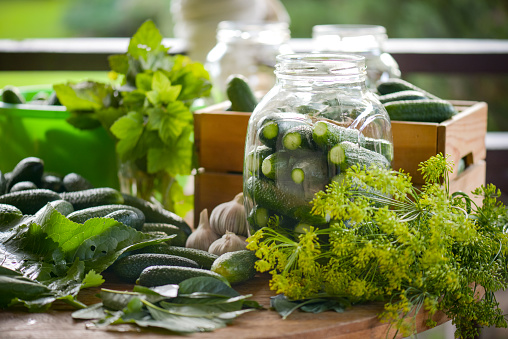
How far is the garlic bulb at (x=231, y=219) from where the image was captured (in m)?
1.13

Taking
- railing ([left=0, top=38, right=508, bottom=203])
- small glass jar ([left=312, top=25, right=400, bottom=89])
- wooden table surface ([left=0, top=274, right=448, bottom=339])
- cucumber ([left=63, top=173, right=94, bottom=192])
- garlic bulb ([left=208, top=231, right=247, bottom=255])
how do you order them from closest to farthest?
wooden table surface ([left=0, top=274, right=448, bottom=339]), garlic bulb ([left=208, top=231, right=247, bottom=255]), cucumber ([left=63, top=173, right=94, bottom=192]), small glass jar ([left=312, top=25, right=400, bottom=89]), railing ([left=0, top=38, right=508, bottom=203])

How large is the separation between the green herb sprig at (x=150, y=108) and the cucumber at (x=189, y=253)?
1.06 ft

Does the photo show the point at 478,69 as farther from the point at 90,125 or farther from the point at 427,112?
the point at 90,125

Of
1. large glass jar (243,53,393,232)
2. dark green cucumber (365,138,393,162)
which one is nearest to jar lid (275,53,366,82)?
large glass jar (243,53,393,232)

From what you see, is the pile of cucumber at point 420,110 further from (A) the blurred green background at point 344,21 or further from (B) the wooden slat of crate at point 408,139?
(A) the blurred green background at point 344,21

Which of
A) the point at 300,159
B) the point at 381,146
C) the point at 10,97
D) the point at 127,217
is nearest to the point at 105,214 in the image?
the point at 127,217

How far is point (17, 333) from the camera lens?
0.79 meters

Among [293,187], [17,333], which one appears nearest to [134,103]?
[293,187]

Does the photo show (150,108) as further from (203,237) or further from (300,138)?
(300,138)

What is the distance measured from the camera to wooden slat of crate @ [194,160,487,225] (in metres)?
1.32

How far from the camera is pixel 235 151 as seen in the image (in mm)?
1314

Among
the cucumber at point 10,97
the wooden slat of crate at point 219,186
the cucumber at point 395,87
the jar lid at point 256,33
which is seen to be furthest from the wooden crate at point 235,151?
the cucumber at point 10,97

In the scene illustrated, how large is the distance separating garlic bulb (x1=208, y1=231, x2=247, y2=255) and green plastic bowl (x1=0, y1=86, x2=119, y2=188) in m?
0.49

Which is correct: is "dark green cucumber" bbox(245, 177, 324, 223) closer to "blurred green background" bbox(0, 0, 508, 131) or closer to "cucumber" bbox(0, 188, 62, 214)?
"cucumber" bbox(0, 188, 62, 214)
